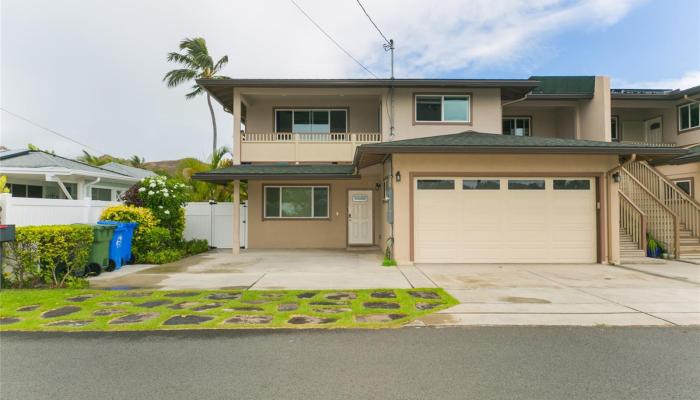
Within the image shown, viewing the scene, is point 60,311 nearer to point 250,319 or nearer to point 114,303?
point 114,303

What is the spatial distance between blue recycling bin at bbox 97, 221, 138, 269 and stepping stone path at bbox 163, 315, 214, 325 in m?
5.65

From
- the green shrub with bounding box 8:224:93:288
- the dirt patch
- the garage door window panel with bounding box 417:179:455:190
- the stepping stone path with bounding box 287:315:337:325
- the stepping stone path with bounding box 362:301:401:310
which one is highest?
the garage door window panel with bounding box 417:179:455:190

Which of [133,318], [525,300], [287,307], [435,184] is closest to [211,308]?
[133,318]

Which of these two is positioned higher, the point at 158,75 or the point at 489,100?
the point at 158,75

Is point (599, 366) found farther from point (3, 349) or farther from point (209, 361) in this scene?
point (3, 349)

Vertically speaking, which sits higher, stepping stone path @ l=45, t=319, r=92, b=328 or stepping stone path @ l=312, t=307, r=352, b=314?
stepping stone path @ l=312, t=307, r=352, b=314

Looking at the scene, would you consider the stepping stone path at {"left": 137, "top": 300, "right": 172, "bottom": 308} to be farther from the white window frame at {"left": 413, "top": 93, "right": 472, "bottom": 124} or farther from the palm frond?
the palm frond

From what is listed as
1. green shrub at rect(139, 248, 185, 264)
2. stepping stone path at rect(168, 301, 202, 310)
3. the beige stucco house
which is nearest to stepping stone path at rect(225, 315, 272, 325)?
stepping stone path at rect(168, 301, 202, 310)

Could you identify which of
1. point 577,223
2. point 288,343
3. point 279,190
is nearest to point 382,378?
point 288,343

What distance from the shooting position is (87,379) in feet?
12.0

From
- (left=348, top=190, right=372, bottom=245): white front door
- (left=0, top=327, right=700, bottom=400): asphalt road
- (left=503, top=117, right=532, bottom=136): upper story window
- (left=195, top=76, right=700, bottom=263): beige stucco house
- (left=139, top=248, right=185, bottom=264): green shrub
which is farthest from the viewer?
(left=503, top=117, right=532, bottom=136): upper story window

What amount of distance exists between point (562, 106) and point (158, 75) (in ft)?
83.4

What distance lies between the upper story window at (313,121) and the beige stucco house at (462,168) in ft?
0.19

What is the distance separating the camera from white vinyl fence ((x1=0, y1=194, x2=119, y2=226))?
26.3 ft
